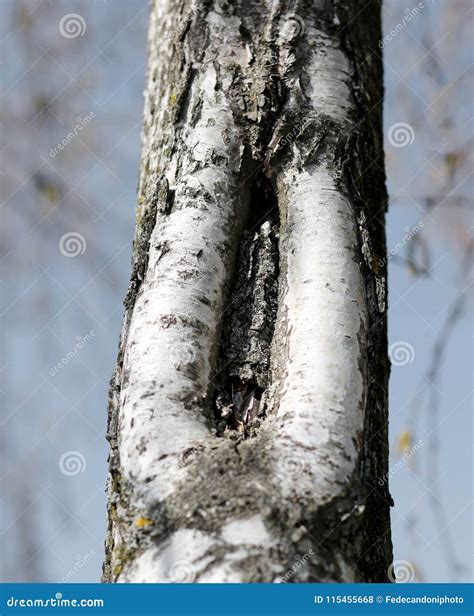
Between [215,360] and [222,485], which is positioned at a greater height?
[215,360]

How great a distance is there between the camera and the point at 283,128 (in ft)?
4.57

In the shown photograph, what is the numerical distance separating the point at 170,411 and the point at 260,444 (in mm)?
152

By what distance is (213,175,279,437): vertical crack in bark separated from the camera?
1259 millimetres

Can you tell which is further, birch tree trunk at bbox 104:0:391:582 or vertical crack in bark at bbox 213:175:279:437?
vertical crack in bark at bbox 213:175:279:437

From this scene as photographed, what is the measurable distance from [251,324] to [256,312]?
25 millimetres

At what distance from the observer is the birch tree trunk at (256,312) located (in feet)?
3.40

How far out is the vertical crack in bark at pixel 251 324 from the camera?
4.13ft

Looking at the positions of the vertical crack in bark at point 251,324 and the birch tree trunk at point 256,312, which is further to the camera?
the vertical crack in bark at point 251,324

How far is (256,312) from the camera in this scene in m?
1.34

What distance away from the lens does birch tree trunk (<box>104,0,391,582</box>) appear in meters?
1.04

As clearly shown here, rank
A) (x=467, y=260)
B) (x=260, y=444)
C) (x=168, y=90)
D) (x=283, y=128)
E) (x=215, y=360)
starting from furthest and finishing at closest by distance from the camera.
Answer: (x=467, y=260) < (x=168, y=90) < (x=283, y=128) < (x=215, y=360) < (x=260, y=444)

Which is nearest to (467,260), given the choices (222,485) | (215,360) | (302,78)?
(302,78)

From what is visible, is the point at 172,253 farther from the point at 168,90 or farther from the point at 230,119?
the point at 168,90

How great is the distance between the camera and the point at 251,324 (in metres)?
1.34
